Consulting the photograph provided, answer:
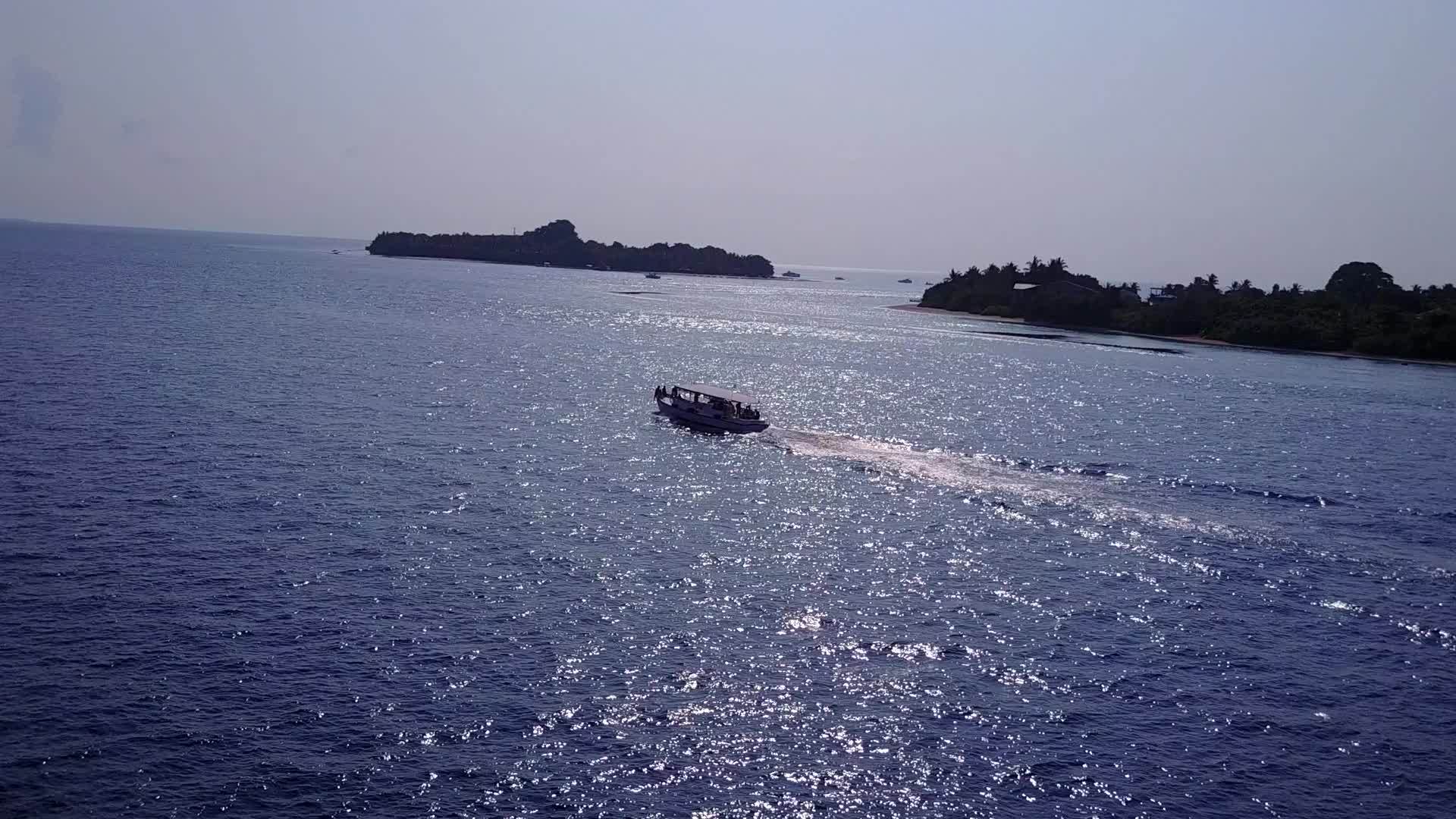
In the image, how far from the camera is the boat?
8325 centimetres

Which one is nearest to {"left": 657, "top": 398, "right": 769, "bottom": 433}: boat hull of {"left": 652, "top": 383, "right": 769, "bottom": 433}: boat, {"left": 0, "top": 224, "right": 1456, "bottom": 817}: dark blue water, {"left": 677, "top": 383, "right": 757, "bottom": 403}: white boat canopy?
{"left": 652, "top": 383, "right": 769, "bottom": 433}: boat

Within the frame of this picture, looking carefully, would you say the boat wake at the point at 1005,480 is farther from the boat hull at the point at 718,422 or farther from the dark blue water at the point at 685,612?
the boat hull at the point at 718,422

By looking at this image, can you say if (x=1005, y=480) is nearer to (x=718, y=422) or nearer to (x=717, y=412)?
(x=718, y=422)

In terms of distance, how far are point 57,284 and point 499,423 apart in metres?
124

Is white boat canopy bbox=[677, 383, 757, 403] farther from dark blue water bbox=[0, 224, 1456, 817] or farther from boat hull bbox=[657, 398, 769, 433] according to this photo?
dark blue water bbox=[0, 224, 1456, 817]

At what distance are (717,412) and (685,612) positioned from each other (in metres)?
43.0

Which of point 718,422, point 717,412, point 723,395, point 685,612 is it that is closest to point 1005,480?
point 718,422

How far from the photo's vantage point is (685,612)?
41.7 metres

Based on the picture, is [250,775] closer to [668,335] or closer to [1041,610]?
[1041,610]

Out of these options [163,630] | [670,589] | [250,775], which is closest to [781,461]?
[670,589]

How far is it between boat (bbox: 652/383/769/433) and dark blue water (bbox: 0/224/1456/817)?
6.50 ft

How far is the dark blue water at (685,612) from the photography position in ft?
98.1

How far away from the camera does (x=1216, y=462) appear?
77562mm

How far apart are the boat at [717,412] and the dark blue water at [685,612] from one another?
6.50ft
